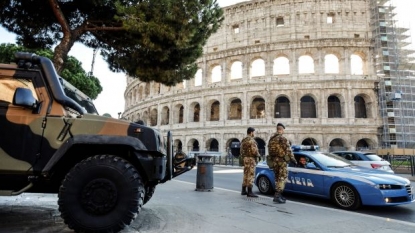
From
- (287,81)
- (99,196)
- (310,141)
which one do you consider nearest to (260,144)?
(310,141)

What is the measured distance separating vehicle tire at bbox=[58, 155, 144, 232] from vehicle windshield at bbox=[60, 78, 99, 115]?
164cm

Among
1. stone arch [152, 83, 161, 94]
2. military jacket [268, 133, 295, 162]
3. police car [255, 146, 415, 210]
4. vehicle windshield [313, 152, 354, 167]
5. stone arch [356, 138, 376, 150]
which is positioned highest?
stone arch [152, 83, 161, 94]

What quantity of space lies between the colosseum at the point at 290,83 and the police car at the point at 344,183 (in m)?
22.7

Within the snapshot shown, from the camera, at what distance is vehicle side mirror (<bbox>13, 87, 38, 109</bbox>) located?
334cm

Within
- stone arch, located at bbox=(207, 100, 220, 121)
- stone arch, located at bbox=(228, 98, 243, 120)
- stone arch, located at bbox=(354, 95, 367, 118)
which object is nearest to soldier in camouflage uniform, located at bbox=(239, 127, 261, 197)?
stone arch, located at bbox=(228, 98, 243, 120)

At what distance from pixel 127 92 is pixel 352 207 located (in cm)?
4644

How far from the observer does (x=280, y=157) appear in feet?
21.1

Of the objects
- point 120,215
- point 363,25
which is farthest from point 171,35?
point 363,25

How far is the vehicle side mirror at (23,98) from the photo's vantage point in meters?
3.34

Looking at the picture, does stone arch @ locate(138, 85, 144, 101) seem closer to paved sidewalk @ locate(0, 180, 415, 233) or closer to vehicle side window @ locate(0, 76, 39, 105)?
paved sidewalk @ locate(0, 180, 415, 233)

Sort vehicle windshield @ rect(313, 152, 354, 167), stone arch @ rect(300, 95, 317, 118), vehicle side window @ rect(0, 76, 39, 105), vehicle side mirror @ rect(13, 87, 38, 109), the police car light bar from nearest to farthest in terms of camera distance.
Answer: vehicle side mirror @ rect(13, 87, 38, 109) → vehicle side window @ rect(0, 76, 39, 105) → vehicle windshield @ rect(313, 152, 354, 167) → the police car light bar → stone arch @ rect(300, 95, 317, 118)

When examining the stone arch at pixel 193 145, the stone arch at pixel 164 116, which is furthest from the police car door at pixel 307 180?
the stone arch at pixel 164 116

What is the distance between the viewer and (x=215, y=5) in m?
9.49

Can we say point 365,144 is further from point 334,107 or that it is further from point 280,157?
point 280,157
